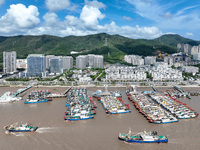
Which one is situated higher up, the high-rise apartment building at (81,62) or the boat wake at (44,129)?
the high-rise apartment building at (81,62)

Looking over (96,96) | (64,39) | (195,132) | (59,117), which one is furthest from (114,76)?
(64,39)

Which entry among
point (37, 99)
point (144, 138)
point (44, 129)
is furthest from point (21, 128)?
point (144, 138)

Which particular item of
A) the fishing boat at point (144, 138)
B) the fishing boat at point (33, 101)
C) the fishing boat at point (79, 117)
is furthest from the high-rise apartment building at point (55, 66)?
the fishing boat at point (144, 138)

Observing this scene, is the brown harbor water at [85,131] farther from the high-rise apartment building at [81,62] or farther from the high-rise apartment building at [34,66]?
the high-rise apartment building at [81,62]

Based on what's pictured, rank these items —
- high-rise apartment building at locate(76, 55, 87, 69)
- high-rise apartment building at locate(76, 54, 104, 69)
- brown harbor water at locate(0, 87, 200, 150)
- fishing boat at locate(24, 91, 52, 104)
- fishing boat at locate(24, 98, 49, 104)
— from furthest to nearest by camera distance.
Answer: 1. high-rise apartment building at locate(76, 54, 104, 69)
2. high-rise apartment building at locate(76, 55, 87, 69)
3. fishing boat at locate(24, 91, 52, 104)
4. fishing boat at locate(24, 98, 49, 104)
5. brown harbor water at locate(0, 87, 200, 150)

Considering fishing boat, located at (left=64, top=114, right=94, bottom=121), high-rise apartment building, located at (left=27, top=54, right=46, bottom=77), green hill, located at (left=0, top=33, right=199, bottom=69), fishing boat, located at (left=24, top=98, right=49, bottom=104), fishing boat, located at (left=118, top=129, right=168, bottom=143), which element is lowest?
fishing boat, located at (left=118, top=129, right=168, bottom=143)

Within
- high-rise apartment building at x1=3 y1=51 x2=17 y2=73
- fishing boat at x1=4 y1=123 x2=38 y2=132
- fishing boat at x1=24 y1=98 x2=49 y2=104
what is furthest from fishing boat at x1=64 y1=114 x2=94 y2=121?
high-rise apartment building at x1=3 y1=51 x2=17 y2=73

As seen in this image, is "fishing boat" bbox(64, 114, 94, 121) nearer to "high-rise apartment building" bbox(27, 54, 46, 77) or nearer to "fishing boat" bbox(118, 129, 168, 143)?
"fishing boat" bbox(118, 129, 168, 143)
